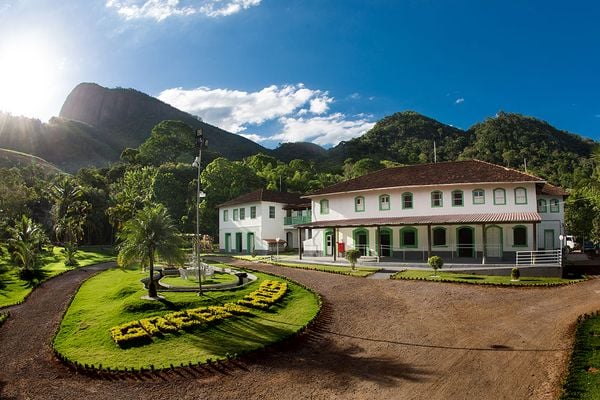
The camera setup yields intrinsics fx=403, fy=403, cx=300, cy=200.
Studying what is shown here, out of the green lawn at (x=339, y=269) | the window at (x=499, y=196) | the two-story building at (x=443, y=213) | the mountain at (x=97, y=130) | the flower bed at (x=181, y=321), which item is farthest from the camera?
the mountain at (x=97, y=130)

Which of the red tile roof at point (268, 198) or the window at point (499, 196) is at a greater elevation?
the red tile roof at point (268, 198)

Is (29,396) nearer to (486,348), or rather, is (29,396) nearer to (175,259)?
(175,259)

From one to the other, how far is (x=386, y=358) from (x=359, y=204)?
2440 cm

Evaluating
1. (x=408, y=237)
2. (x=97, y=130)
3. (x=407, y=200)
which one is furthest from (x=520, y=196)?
(x=97, y=130)

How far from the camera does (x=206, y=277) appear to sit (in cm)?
2377

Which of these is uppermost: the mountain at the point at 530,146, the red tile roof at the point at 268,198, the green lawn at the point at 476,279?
the mountain at the point at 530,146

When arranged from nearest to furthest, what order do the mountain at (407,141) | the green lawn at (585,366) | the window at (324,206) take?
1. the green lawn at (585,366)
2. the window at (324,206)
3. the mountain at (407,141)

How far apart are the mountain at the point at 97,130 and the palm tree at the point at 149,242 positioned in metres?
103

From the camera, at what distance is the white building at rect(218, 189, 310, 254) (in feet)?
146

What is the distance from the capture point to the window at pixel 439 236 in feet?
104

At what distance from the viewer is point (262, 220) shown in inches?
1746

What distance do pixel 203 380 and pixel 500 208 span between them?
26421 mm

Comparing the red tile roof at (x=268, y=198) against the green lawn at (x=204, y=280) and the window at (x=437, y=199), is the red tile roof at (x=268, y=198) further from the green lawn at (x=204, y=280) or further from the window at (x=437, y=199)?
the green lawn at (x=204, y=280)

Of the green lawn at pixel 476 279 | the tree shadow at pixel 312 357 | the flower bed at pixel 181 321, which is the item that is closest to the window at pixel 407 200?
the green lawn at pixel 476 279
